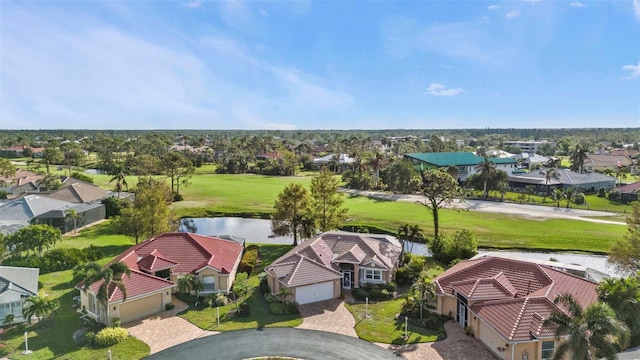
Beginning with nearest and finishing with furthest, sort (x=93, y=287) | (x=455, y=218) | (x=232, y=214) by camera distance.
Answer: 1. (x=93, y=287)
2. (x=455, y=218)
3. (x=232, y=214)

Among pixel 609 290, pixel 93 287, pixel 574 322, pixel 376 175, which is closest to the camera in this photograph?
pixel 574 322

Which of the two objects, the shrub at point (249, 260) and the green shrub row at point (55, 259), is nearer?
the green shrub row at point (55, 259)

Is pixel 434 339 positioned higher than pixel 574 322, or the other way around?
pixel 574 322

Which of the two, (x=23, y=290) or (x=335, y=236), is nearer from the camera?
(x=23, y=290)

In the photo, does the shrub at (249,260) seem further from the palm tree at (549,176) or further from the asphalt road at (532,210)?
the palm tree at (549,176)

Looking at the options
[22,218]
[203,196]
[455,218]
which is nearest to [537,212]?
[455,218]

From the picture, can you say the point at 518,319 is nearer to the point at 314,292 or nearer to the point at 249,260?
the point at 314,292

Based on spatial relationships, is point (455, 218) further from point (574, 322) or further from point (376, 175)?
point (574, 322)

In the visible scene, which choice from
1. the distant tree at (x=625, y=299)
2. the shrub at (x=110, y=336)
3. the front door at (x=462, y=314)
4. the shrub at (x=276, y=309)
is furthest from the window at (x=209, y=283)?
the distant tree at (x=625, y=299)
